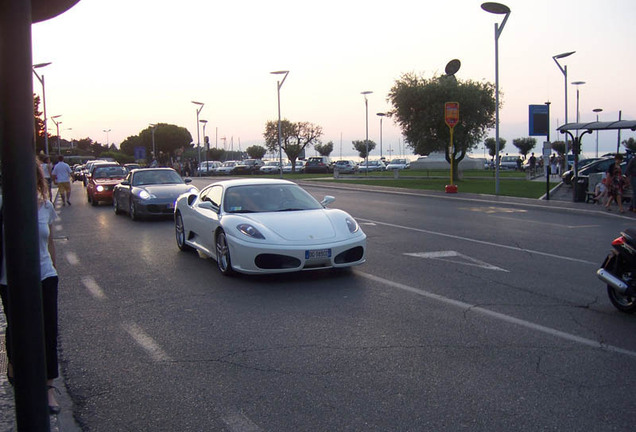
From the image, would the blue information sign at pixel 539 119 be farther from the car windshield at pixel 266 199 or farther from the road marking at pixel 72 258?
the road marking at pixel 72 258

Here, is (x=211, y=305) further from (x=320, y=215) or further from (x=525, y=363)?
(x=525, y=363)

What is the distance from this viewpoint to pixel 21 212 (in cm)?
239

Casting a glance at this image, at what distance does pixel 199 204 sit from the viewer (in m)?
9.95

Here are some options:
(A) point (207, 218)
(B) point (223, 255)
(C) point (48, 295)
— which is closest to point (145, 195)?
(A) point (207, 218)

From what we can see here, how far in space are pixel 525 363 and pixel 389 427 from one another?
1.73m

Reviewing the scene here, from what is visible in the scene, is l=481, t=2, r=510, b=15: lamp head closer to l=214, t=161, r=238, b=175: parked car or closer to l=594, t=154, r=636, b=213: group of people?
l=594, t=154, r=636, b=213: group of people

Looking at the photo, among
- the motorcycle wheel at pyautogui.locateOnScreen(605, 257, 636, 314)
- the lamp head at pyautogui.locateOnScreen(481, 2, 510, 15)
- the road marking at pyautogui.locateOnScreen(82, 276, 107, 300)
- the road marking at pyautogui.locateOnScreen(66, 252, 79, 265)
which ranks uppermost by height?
the lamp head at pyautogui.locateOnScreen(481, 2, 510, 15)

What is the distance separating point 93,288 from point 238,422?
16.1ft

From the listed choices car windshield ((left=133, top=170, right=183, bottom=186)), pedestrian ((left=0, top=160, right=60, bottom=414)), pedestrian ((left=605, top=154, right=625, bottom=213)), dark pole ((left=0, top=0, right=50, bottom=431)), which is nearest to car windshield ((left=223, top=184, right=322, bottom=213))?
pedestrian ((left=0, top=160, right=60, bottom=414))

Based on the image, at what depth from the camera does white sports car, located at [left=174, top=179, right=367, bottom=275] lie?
8.20 meters

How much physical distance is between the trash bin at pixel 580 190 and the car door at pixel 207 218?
53.0ft

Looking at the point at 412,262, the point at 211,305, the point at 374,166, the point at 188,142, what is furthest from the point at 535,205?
the point at 188,142

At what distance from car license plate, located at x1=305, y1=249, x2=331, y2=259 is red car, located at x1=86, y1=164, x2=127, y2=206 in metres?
Answer: 15.7

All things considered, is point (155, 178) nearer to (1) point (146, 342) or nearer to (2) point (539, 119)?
(1) point (146, 342)
